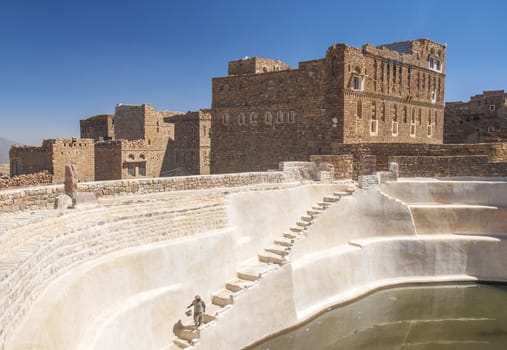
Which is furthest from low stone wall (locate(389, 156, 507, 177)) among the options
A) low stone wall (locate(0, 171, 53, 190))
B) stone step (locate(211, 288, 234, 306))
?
low stone wall (locate(0, 171, 53, 190))

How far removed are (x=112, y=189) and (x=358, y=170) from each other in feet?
37.5

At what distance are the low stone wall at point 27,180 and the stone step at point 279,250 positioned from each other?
923 centimetres

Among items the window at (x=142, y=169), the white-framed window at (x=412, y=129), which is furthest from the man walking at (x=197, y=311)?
the window at (x=142, y=169)

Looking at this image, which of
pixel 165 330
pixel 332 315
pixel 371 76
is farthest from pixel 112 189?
pixel 371 76

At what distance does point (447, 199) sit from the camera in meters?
18.4

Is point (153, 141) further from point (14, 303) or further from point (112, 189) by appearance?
point (14, 303)

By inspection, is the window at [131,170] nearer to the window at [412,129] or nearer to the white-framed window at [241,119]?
the white-framed window at [241,119]

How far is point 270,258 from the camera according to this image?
13.6 meters

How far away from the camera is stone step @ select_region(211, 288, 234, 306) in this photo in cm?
1154

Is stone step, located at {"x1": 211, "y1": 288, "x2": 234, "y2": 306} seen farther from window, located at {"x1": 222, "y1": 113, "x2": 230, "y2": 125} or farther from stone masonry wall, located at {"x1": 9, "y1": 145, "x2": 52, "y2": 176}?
stone masonry wall, located at {"x1": 9, "y1": 145, "x2": 52, "y2": 176}

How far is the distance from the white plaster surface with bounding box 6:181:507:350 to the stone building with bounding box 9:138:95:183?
539 inches

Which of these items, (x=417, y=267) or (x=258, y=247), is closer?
(x=258, y=247)

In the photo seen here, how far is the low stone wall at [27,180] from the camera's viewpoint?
1639 centimetres

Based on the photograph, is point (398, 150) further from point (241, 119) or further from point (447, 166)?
point (241, 119)
